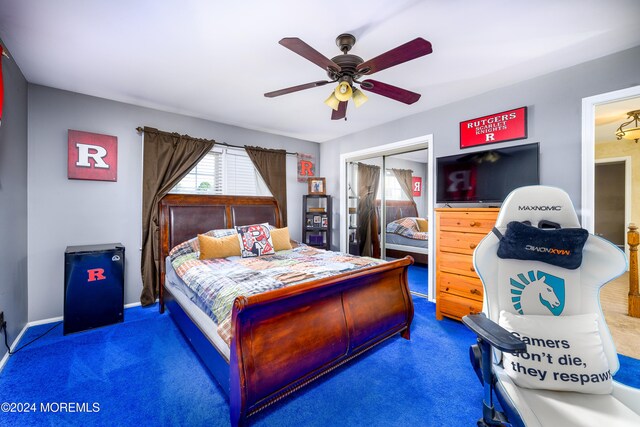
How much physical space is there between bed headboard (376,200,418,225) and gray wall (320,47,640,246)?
43.1 inches

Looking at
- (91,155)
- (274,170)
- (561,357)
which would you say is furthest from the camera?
(274,170)

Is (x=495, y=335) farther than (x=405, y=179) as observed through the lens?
No

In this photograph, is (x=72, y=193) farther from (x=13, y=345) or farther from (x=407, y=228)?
(x=407, y=228)

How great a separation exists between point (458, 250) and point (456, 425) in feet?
5.56

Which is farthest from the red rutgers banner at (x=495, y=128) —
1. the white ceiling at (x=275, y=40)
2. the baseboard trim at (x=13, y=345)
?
the baseboard trim at (x=13, y=345)

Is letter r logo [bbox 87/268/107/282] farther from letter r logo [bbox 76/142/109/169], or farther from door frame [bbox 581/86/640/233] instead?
door frame [bbox 581/86/640/233]

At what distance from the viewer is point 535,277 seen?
139cm

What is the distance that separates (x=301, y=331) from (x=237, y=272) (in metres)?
0.94

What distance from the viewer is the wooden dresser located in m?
2.69

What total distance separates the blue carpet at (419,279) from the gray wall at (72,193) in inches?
153

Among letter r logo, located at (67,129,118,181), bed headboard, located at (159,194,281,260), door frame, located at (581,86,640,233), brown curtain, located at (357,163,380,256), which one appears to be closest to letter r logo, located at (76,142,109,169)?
letter r logo, located at (67,129,118,181)

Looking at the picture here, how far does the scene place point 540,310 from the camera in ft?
4.49

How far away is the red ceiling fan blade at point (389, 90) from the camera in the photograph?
197cm

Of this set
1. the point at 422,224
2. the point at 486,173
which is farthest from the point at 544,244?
the point at 422,224
